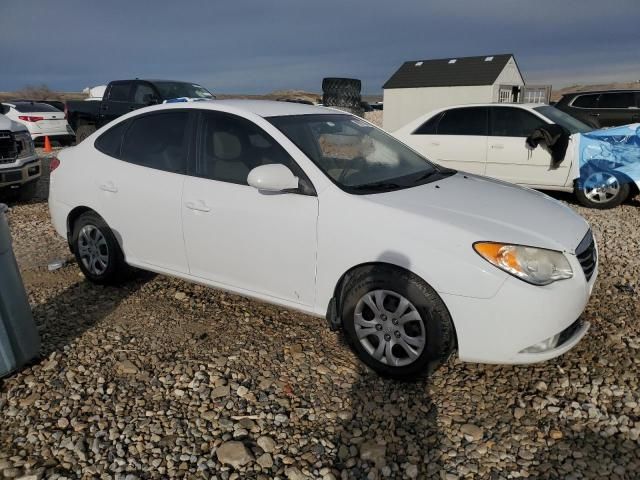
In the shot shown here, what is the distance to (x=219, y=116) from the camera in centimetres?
379

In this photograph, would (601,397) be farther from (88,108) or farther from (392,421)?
(88,108)

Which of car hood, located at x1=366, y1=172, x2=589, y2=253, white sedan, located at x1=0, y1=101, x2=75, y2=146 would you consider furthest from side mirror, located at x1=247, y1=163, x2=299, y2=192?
white sedan, located at x1=0, y1=101, x2=75, y2=146

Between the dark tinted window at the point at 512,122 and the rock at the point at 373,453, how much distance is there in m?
6.48

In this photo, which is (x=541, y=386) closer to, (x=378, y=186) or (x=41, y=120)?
(x=378, y=186)

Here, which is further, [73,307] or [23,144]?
[23,144]

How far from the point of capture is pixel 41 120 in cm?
1441

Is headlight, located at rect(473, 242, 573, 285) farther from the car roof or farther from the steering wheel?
the car roof

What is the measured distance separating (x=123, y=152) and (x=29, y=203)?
205 inches

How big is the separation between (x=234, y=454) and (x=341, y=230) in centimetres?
138

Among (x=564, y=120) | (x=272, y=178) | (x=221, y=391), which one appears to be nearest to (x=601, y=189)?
(x=564, y=120)

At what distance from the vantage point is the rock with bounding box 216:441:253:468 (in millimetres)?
2501

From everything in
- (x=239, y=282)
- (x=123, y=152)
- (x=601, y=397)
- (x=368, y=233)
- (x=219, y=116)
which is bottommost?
(x=601, y=397)

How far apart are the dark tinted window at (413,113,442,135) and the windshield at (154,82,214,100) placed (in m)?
5.77

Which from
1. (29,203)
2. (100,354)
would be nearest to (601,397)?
(100,354)
